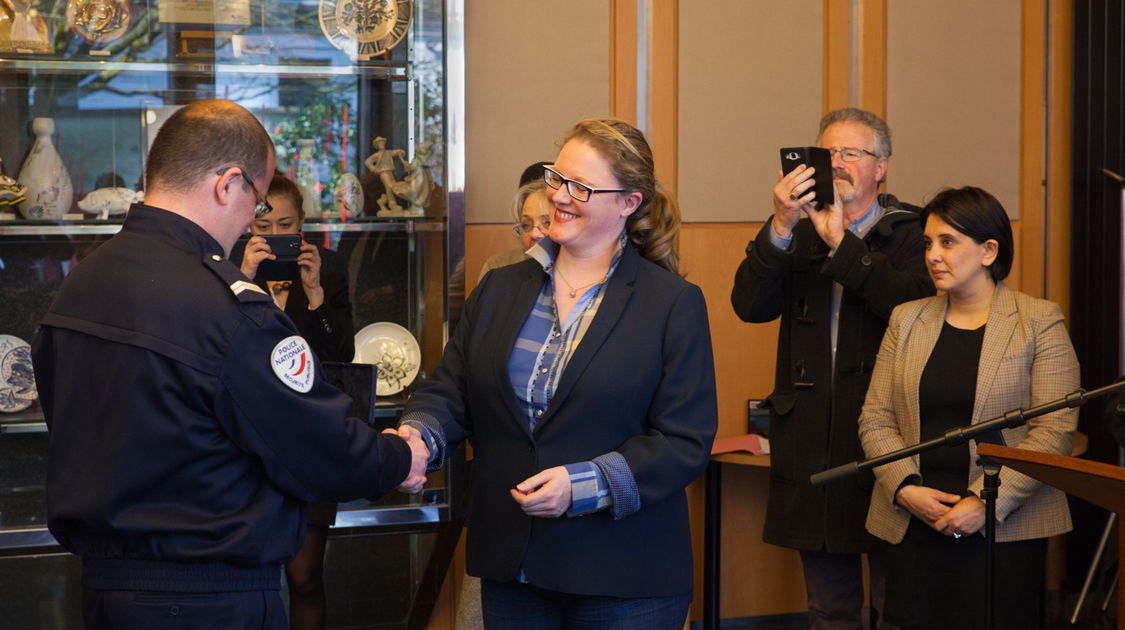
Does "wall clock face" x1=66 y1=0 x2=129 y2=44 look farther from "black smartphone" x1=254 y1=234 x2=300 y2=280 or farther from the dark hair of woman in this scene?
the dark hair of woman

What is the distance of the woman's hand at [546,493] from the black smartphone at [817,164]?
134 centimetres

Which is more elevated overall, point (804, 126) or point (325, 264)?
point (804, 126)

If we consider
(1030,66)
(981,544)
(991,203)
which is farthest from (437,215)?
(1030,66)

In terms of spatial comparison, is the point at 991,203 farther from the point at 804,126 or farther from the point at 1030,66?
the point at 1030,66

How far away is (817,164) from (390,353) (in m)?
1.35

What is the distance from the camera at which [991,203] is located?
Result: 268 centimetres

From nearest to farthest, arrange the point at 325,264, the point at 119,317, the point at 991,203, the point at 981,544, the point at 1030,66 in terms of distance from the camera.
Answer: the point at 119,317 < the point at 981,544 < the point at 991,203 < the point at 325,264 < the point at 1030,66

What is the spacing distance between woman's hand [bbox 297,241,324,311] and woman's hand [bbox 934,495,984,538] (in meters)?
1.76

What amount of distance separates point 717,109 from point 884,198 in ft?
3.23

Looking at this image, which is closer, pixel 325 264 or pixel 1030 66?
pixel 325 264

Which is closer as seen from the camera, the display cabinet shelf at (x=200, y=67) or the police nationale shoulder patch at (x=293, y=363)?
the police nationale shoulder patch at (x=293, y=363)

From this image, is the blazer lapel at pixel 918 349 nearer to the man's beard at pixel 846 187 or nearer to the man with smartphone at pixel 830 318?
the man with smartphone at pixel 830 318

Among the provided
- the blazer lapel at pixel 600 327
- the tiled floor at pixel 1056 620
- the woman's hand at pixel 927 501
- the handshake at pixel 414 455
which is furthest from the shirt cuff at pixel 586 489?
the tiled floor at pixel 1056 620

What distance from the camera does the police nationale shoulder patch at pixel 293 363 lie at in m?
1.62
